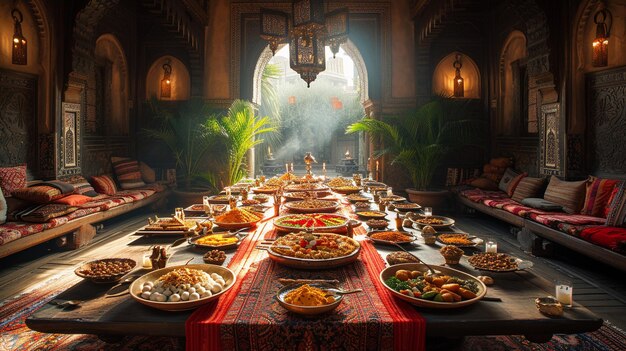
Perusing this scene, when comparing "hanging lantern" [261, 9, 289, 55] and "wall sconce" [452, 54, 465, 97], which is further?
"wall sconce" [452, 54, 465, 97]

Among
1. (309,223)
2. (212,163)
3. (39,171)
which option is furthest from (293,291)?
(212,163)

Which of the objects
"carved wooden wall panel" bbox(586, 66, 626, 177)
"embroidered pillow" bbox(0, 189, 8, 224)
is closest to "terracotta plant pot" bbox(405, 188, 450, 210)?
"carved wooden wall panel" bbox(586, 66, 626, 177)

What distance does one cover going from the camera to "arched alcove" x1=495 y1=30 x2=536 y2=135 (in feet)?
25.7

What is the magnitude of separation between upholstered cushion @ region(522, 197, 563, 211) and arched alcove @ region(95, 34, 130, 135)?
7072 mm

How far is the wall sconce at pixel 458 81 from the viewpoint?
894 centimetres

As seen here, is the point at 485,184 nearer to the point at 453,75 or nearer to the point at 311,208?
the point at 453,75

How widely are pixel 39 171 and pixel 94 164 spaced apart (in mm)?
1498

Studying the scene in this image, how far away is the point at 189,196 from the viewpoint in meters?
8.31

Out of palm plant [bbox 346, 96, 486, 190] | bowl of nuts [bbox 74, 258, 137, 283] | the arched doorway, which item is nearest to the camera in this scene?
bowl of nuts [bbox 74, 258, 137, 283]

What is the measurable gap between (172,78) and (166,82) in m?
0.18

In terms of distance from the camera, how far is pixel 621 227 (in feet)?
14.0

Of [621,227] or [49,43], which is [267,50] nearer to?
[49,43]

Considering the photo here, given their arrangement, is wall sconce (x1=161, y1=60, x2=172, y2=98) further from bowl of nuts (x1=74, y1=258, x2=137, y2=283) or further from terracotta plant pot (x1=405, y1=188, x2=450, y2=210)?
bowl of nuts (x1=74, y1=258, x2=137, y2=283)

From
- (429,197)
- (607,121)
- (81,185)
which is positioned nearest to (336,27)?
(607,121)
